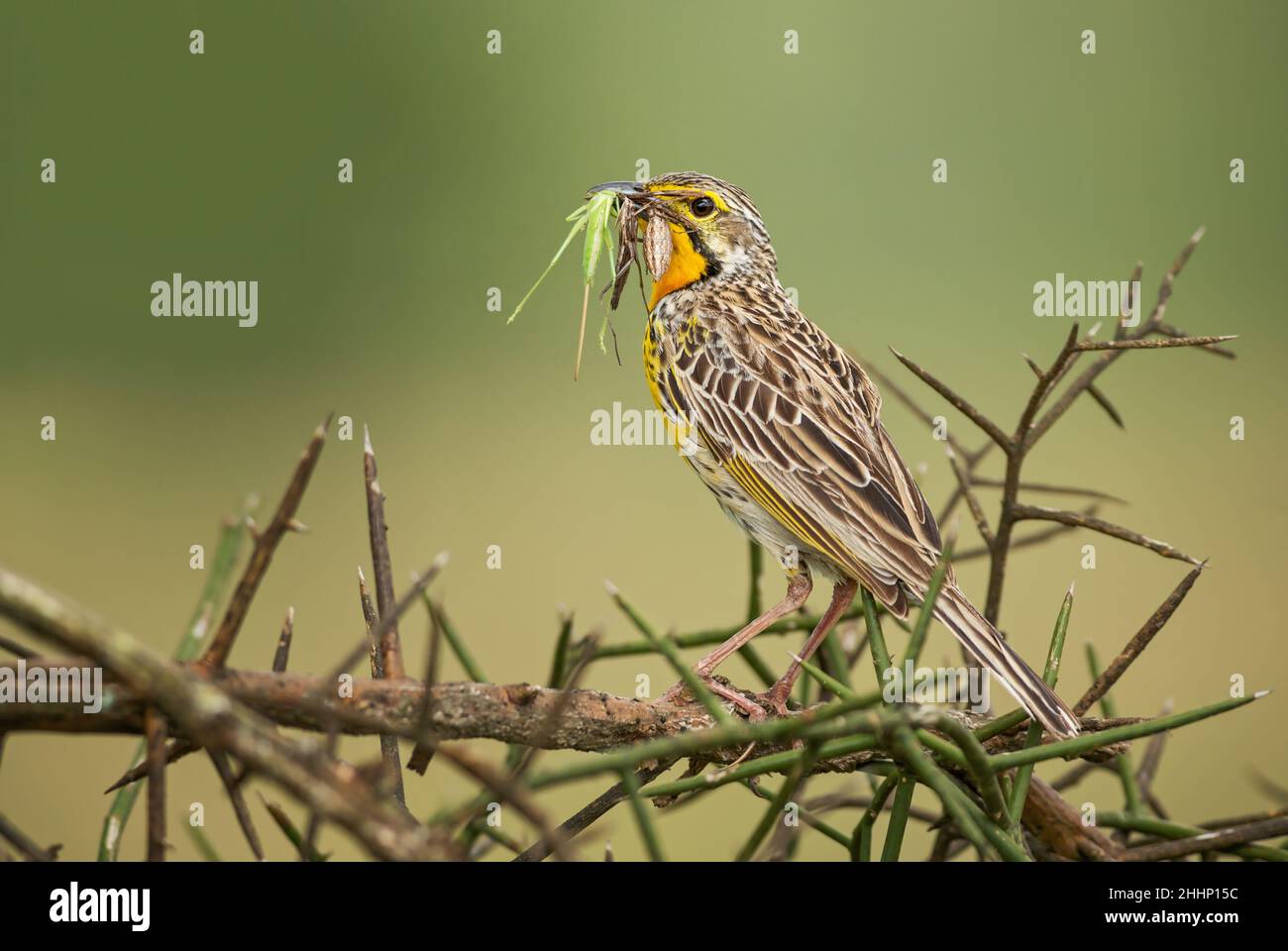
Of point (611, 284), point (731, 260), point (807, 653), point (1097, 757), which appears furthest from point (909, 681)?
point (731, 260)

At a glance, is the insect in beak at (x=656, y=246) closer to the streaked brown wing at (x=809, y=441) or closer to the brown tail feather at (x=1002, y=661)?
the streaked brown wing at (x=809, y=441)

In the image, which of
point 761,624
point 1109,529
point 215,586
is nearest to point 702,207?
point 761,624

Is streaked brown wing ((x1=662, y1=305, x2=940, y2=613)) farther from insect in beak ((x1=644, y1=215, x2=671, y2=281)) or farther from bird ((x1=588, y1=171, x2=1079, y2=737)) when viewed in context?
insect in beak ((x1=644, y1=215, x2=671, y2=281))

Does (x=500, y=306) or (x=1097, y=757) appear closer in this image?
(x=1097, y=757)

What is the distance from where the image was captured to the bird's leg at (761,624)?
6.87ft

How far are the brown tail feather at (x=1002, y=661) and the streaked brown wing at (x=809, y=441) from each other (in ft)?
0.76

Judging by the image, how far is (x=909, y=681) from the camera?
1.13 metres

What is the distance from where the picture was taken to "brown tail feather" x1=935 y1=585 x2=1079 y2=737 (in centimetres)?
155

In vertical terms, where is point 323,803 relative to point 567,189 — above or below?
below

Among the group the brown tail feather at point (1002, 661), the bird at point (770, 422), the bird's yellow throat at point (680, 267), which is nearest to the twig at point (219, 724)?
the brown tail feather at point (1002, 661)

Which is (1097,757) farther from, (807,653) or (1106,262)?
(1106,262)

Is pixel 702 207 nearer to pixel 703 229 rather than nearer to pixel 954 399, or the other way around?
pixel 703 229

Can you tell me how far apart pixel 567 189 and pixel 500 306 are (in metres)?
1.07

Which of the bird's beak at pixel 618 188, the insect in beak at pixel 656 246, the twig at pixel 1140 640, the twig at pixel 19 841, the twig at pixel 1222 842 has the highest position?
the bird's beak at pixel 618 188
